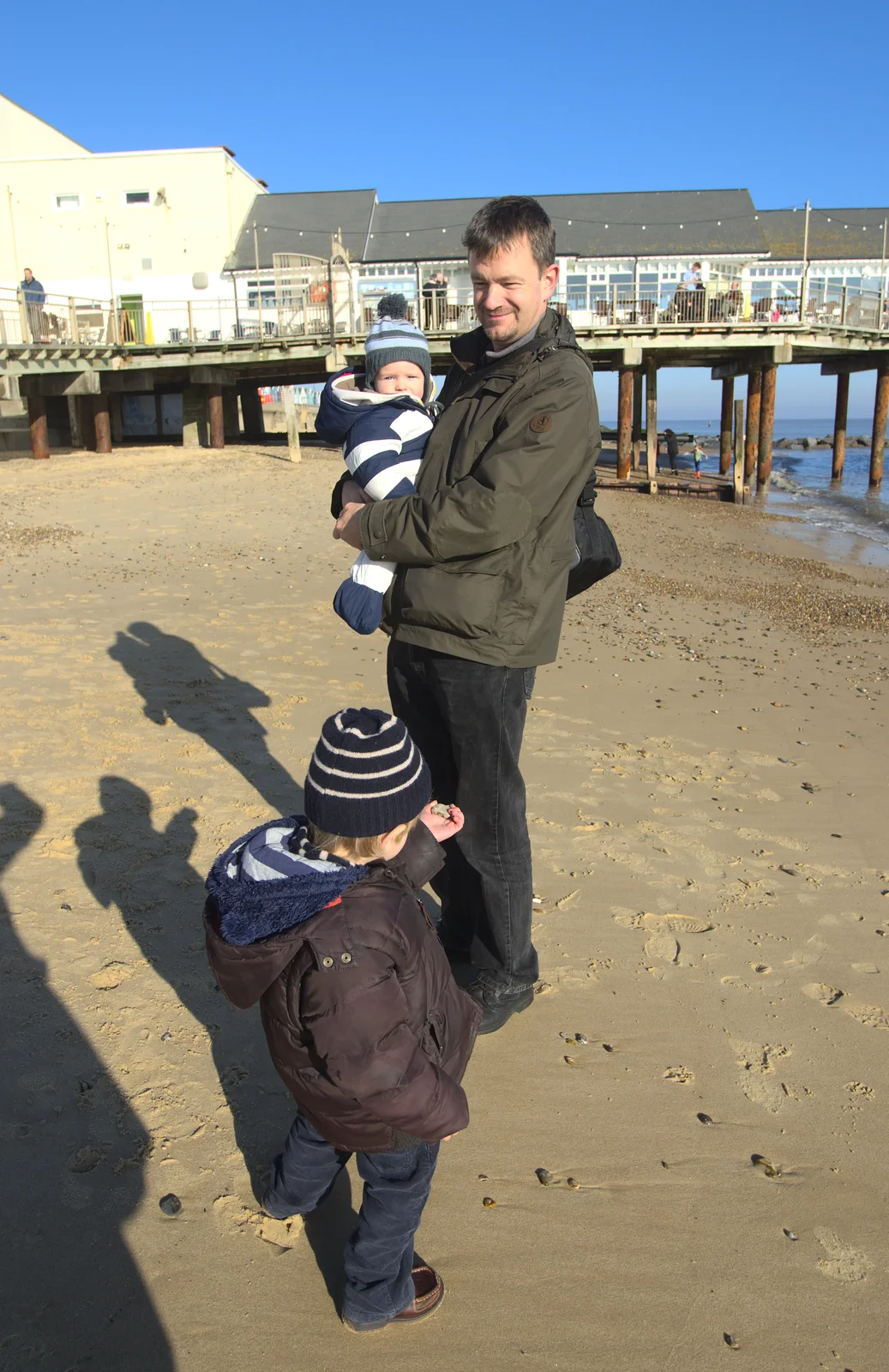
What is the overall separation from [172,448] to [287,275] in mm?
6774

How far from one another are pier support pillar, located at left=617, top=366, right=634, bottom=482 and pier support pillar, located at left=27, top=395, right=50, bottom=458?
13.1 meters

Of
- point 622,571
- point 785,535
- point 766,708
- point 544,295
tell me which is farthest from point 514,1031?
point 785,535

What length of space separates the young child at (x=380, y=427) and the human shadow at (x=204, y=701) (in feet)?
6.25

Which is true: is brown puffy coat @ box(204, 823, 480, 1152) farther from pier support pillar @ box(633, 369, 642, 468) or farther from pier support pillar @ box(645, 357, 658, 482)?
A: pier support pillar @ box(633, 369, 642, 468)

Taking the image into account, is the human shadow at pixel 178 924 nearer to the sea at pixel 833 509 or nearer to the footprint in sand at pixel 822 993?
the footprint in sand at pixel 822 993

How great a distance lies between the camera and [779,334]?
21.9 meters

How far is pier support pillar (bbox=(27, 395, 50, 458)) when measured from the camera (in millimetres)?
19922

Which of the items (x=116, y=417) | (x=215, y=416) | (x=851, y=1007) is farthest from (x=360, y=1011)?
(x=116, y=417)

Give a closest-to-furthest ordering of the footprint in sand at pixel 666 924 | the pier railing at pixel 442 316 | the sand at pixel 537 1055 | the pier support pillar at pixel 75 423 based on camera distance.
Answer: the sand at pixel 537 1055, the footprint in sand at pixel 666 924, the pier railing at pixel 442 316, the pier support pillar at pixel 75 423

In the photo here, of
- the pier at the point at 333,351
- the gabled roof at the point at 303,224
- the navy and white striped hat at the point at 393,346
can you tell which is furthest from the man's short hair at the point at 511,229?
the gabled roof at the point at 303,224

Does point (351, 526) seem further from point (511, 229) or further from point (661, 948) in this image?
point (661, 948)

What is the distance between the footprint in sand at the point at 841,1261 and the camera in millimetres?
2068

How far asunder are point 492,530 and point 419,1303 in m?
1.68

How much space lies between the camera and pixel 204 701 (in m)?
5.70
